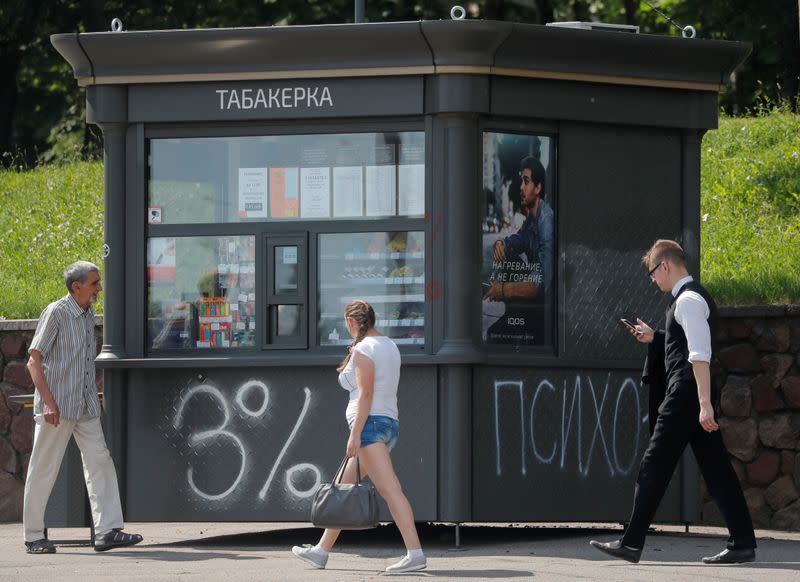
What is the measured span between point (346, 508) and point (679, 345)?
198cm

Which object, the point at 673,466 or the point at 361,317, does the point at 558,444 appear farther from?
the point at 361,317

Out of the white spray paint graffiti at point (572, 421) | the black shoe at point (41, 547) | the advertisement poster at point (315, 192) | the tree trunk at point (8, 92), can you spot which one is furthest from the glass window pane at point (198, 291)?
the tree trunk at point (8, 92)

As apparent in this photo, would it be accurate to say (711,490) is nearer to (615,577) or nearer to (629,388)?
(615,577)

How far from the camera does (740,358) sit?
34.1ft

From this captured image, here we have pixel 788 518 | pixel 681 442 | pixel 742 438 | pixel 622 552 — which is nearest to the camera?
pixel 622 552

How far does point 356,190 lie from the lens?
923cm

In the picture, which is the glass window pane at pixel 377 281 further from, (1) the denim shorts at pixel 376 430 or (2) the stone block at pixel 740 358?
(2) the stone block at pixel 740 358

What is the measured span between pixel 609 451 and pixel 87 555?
3207 mm

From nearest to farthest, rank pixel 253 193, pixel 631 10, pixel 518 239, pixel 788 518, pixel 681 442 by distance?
pixel 681 442 < pixel 518 239 < pixel 253 193 < pixel 788 518 < pixel 631 10

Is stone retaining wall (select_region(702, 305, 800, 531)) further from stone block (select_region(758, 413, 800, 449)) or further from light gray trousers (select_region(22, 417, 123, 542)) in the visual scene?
light gray trousers (select_region(22, 417, 123, 542))

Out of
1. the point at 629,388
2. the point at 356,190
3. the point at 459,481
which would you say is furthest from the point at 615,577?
the point at 356,190

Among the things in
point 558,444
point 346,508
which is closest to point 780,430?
point 558,444

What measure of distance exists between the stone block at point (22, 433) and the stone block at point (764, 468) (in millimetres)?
5195

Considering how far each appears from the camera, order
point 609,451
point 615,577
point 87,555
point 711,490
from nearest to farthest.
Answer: point 615,577, point 711,490, point 87,555, point 609,451
